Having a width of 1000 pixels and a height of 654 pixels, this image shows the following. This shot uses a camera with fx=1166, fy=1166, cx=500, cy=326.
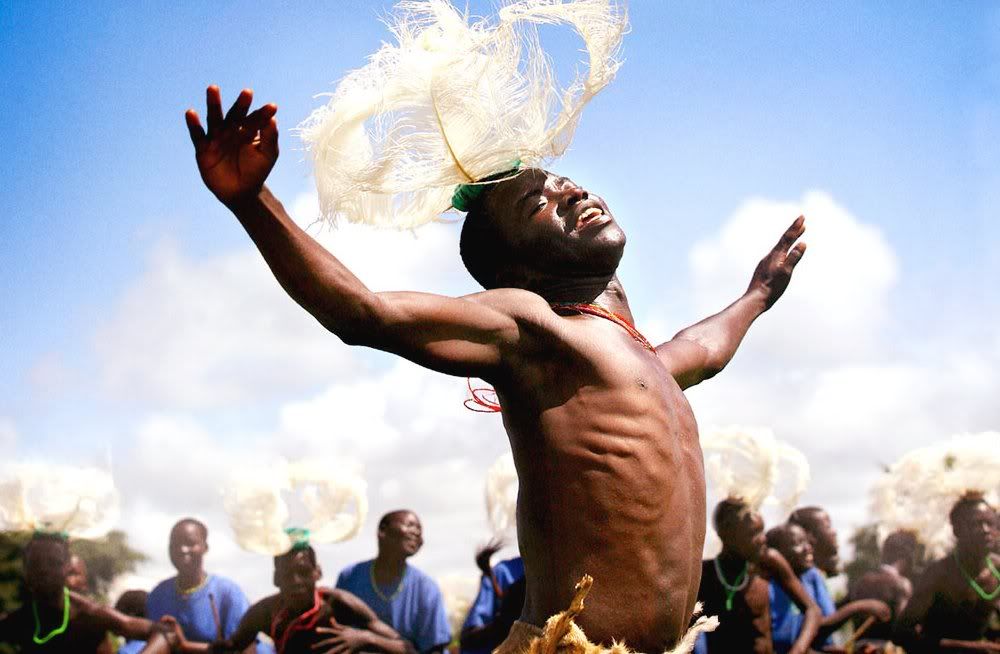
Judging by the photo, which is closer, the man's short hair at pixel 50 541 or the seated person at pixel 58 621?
the seated person at pixel 58 621

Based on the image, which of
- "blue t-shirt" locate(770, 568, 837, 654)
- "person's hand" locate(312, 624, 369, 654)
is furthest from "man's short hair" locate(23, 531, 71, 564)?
"blue t-shirt" locate(770, 568, 837, 654)

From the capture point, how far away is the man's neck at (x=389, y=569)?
8.48m

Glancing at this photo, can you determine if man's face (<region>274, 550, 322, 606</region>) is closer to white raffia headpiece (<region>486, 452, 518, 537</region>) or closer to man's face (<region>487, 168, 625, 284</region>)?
white raffia headpiece (<region>486, 452, 518, 537</region>)

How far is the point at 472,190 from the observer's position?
296 cm

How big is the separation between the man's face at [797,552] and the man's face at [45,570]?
520 cm

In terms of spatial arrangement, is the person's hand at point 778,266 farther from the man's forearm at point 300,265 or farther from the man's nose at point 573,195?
the man's forearm at point 300,265

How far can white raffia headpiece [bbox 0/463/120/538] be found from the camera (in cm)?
814

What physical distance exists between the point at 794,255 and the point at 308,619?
4767mm

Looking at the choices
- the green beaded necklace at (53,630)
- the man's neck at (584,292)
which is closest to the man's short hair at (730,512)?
the green beaded necklace at (53,630)

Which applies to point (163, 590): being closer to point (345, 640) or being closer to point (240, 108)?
point (345, 640)

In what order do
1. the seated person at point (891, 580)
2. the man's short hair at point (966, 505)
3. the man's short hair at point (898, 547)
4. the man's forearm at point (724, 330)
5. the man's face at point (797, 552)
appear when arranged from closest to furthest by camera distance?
the man's forearm at point (724, 330) < the man's short hair at point (966, 505) < the man's face at point (797, 552) < the seated person at point (891, 580) < the man's short hair at point (898, 547)

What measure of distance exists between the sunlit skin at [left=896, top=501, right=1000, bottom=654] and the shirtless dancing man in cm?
635

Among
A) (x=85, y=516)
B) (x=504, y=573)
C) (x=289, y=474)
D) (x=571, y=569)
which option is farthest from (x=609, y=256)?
(x=85, y=516)

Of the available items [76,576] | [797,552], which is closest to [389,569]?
[76,576]
